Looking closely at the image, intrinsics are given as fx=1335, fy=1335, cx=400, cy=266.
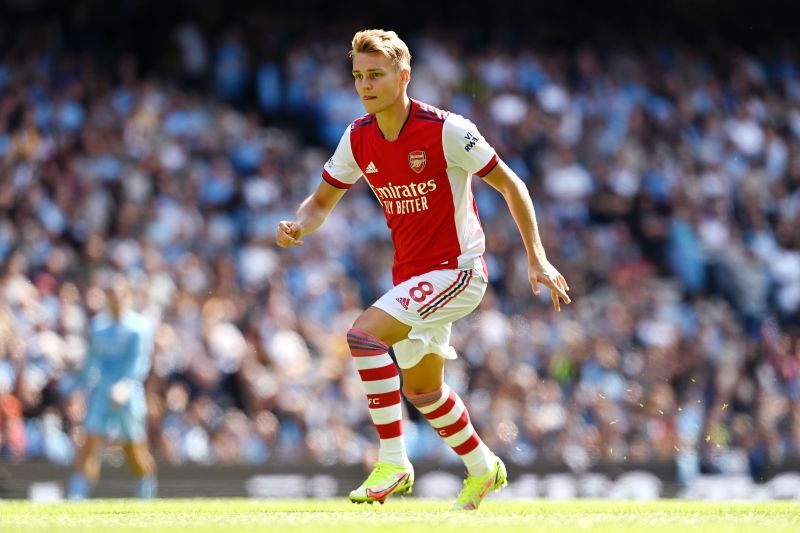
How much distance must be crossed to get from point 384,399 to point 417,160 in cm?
139

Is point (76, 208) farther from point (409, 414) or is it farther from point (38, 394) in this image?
point (409, 414)

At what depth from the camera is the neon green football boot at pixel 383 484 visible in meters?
7.52

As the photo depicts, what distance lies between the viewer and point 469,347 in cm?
1639

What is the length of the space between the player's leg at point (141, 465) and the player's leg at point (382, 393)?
6459 mm

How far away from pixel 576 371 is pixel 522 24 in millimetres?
8516

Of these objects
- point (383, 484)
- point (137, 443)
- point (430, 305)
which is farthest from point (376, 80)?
point (137, 443)

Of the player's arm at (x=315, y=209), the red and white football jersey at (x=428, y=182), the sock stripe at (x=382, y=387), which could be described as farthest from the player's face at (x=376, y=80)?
the sock stripe at (x=382, y=387)

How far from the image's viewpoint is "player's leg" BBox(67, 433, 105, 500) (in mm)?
13211

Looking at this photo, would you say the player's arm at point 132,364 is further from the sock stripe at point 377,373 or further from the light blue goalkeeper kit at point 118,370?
the sock stripe at point 377,373

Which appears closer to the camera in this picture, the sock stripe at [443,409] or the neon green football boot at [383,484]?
the neon green football boot at [383,484]

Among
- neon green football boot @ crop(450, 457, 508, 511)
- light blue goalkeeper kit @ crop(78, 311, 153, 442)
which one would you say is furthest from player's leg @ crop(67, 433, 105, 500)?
neon green football boot @ crop(450, 457, 508, 511)

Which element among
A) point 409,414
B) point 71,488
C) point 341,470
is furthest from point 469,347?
point 71,488

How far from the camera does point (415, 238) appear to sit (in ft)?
26.0

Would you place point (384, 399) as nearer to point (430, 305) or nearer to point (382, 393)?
point (382, 393)
